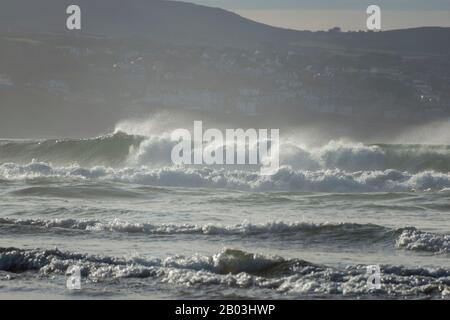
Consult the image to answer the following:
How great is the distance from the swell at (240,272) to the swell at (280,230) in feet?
9.38

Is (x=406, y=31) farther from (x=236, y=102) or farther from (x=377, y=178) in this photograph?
(x=377, y=178)

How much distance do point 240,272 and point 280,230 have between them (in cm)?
436

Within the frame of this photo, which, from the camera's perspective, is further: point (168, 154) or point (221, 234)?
point (168, 154)

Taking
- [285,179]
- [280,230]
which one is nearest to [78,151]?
[285,179]

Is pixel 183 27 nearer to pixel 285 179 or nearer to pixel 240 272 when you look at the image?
pixel 285 179

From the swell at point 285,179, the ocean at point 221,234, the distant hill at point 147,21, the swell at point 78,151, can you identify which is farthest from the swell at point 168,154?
the distant hill at point 147,21

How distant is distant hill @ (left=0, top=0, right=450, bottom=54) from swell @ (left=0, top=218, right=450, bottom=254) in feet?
431

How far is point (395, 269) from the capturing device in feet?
50.5

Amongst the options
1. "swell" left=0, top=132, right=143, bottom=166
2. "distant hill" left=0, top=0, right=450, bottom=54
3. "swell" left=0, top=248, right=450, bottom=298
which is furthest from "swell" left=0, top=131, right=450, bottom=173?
"distant hill" left=0, top=0, right=450, bottom=54

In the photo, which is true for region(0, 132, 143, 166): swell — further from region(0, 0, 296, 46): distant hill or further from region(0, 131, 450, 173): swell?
region(0, 0, 296, 46): distant hill

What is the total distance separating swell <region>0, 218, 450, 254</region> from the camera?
18.5m

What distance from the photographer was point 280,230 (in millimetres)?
20078

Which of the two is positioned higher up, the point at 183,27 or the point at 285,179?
the point at 183,27

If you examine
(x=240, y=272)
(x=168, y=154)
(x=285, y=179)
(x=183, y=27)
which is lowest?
(x=240, y=272)
